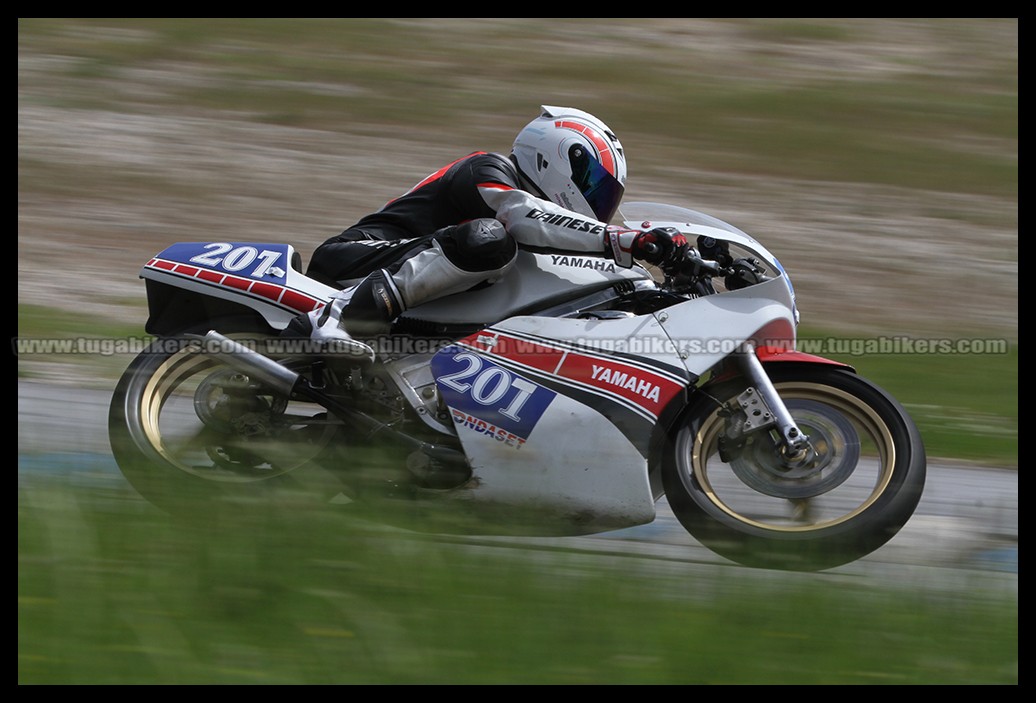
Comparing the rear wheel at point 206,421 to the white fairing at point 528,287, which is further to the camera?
the white fairing at point 528,287

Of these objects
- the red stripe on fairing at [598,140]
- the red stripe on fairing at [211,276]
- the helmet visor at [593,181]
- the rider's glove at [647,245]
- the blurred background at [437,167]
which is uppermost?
the red stripe on fairing at [598,140]

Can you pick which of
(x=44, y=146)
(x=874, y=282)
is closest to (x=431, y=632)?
(x=874, y=282)

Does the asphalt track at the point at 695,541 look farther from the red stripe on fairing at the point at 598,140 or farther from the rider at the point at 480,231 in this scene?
the red stripe on fairing at the point at 598,140

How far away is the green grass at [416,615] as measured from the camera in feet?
9.84

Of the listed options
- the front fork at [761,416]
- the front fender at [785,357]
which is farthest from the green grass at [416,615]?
the front fender at [785,357]

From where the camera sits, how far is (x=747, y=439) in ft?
13.9

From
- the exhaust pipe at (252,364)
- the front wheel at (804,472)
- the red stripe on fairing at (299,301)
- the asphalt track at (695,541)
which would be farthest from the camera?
the red stripe on fairing at (299,301)

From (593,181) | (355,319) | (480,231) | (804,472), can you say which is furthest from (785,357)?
(355,319)

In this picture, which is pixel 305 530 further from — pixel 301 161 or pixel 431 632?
pixel 301 161

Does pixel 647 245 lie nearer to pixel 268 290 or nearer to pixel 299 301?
pixel 299 301

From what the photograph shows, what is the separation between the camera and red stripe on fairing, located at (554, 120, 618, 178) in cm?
462

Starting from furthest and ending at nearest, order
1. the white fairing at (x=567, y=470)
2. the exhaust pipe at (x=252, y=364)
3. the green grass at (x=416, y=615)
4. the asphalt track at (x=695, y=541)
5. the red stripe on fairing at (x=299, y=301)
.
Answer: the red stripe on fairing at (x=299, y=301), the exhaust pipe at (x=252, y=364), the white fairing at (x=567, y=470), the asphalt track at (x=695, y=541), the green grass at (x=416, y=615)

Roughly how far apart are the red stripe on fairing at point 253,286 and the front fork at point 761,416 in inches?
62.1

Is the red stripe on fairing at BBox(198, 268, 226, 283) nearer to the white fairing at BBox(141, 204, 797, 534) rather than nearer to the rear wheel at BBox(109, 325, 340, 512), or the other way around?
the rear wheel at BBox(109, 325, 340, 512)
